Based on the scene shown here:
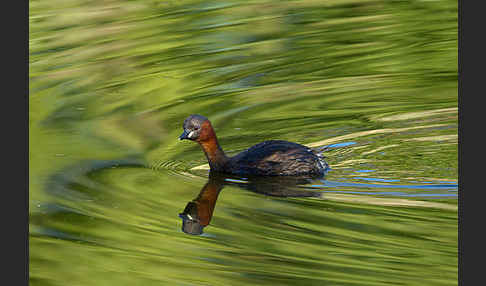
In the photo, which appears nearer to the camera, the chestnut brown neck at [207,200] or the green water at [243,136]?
the green water at [243,136]

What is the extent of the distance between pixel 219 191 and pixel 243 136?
213 centimetres

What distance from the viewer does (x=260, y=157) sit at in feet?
38.3

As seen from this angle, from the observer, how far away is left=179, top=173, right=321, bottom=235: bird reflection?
33.0ft

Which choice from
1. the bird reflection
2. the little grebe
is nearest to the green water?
the bird reflection

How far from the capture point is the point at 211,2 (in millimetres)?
20547

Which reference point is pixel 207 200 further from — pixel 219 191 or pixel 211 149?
pixel 211 149

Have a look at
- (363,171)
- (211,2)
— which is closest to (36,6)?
(211,2)

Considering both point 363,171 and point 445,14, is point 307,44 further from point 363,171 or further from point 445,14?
point 363,171

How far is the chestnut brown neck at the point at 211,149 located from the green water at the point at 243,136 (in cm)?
29

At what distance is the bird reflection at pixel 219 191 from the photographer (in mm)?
10070

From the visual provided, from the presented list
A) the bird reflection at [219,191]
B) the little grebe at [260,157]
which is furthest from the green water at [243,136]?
the little grebe at [260,157]

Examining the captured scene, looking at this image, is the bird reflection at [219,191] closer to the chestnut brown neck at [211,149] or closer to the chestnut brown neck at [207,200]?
the chestnut brown neck at [207,200]

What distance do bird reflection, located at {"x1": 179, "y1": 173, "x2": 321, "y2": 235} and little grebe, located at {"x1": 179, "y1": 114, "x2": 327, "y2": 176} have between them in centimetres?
10

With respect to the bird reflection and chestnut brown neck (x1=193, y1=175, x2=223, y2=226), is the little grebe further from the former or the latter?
chestnut brown neck (x1=193, y1=175, x2=223, y2=226)
